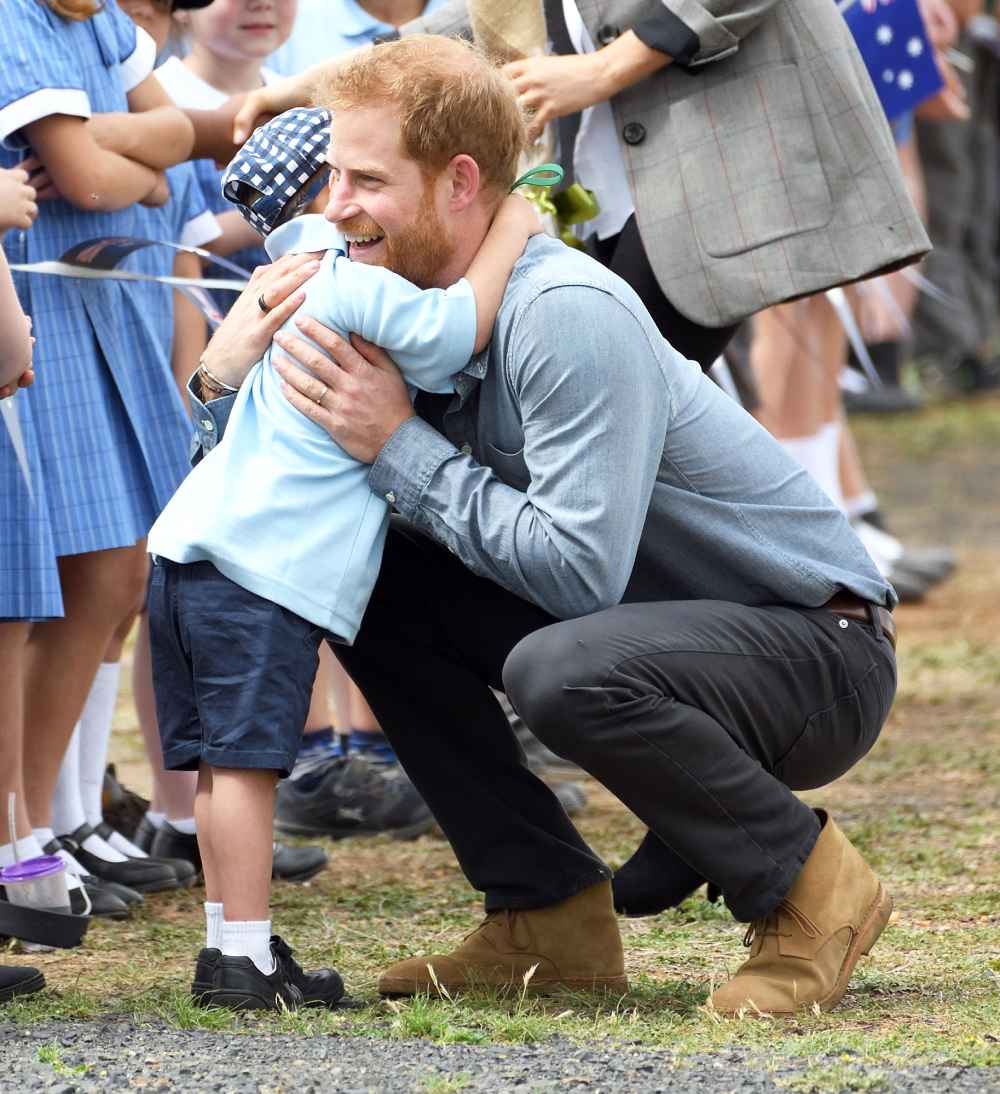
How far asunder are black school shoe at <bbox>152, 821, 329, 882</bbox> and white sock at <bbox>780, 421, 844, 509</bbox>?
2904 millimetres

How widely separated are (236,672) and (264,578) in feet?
0.43

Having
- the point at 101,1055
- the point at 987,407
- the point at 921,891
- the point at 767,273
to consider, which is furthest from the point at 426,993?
the point at 987,407

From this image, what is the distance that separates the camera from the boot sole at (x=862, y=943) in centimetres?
268

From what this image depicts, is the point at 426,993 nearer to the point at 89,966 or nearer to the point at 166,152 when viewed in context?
the point at 89,966

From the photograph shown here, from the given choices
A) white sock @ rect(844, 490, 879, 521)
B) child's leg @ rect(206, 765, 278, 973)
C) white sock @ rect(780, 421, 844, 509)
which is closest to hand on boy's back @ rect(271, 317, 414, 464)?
child's leg @ rect(206, 765, 278, 973)

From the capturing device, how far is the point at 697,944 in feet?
10.3

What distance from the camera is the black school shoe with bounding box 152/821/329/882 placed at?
369cm

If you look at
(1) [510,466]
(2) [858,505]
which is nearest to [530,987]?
(1) [510,466]

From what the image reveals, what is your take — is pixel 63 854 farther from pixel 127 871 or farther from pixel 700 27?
pixel 700 27

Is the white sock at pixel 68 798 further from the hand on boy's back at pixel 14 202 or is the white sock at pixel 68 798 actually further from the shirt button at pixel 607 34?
the shirt button at pixel 607 34

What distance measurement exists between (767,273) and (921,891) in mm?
1109

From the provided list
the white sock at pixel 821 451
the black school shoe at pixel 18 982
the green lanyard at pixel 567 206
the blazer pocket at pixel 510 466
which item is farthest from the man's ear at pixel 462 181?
the white sock at pixel 821 451

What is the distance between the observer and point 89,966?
10.1 feet

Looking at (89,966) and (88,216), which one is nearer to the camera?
(89,966)
